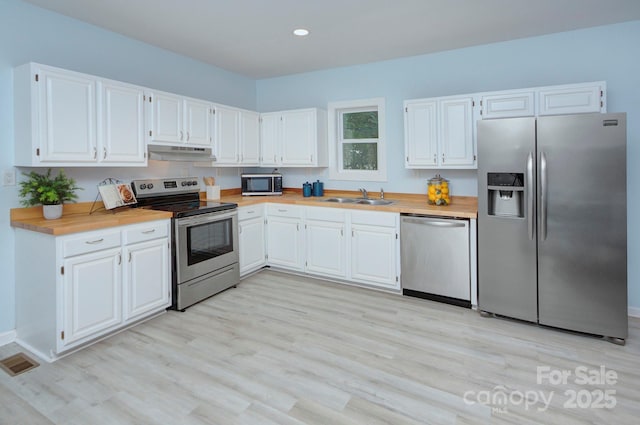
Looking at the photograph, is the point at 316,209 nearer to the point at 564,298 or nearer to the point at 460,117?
the point at 460,117

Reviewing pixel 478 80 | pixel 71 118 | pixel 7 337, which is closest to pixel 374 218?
pixel 478 80

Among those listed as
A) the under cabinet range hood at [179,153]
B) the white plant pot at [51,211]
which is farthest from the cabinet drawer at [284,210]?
the white plant pot at [51,211]

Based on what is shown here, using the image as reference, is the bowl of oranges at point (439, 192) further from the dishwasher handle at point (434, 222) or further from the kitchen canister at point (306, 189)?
the kitchen canister at point (306, 189)

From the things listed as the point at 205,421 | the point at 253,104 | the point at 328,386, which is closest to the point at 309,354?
the point at 328,386

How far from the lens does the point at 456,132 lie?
3.51 meters

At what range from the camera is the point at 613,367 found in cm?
232

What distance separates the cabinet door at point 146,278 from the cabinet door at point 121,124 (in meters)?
0.79

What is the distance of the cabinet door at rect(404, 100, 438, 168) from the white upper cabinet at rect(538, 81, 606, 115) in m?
0.93

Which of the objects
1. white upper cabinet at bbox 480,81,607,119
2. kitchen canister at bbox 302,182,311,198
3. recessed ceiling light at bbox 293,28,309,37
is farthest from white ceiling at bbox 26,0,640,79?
kitchen canister at bbox 302,182,311,198

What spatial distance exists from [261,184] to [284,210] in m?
0.61

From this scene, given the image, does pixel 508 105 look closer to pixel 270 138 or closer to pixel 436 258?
pixel 436 258

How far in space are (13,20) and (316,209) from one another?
300 cm

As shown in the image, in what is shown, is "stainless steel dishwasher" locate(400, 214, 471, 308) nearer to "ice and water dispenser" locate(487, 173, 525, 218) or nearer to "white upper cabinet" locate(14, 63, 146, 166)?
"ice and water dispenser" locate(487, 173, 525, 218)

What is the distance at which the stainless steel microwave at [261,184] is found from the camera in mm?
4613
